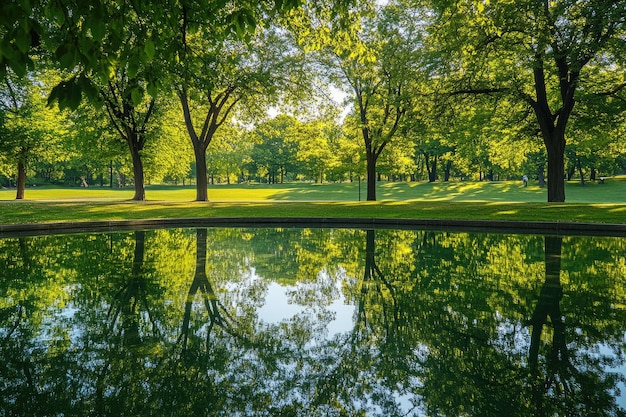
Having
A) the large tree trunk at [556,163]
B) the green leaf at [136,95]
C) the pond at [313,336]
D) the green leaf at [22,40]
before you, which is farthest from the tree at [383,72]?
the green leaf at [22,40]

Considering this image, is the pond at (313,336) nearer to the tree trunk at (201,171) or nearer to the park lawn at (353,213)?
the park lawn at (353,213)

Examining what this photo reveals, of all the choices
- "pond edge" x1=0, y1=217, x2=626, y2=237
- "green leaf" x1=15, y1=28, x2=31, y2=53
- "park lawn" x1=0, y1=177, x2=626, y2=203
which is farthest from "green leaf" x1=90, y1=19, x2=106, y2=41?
"park lawn" x1=0, y1=177, x2=626, y2=203

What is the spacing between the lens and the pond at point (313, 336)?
3.44 meters

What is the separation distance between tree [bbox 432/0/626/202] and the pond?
32.1 ft

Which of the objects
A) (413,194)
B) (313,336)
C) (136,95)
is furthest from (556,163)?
(413,194)

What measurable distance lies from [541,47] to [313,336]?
17282 millimetres

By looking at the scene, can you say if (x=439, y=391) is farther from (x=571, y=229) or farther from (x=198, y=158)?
(x=198, y=158)

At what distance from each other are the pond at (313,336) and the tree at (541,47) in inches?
385


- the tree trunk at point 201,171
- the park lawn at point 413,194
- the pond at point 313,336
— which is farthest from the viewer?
the park lawn at point 413,194

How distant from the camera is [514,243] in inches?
472

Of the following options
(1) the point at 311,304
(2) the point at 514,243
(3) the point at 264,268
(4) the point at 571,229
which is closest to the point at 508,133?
(4) the point at 571,229

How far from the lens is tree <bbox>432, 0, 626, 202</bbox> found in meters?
16.2

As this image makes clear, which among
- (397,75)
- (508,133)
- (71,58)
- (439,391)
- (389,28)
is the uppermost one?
(389,28)

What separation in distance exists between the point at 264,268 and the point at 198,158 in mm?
19156
